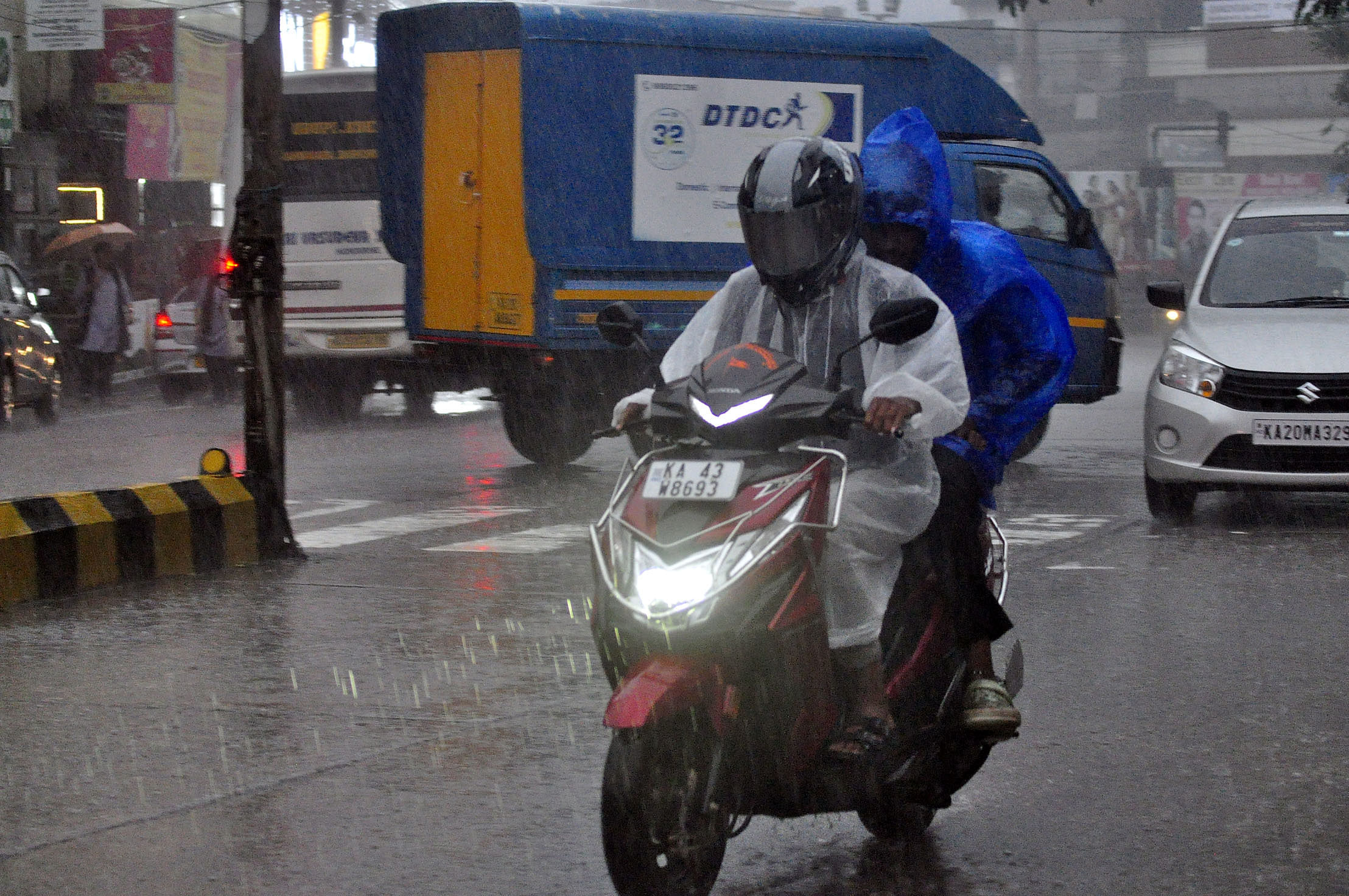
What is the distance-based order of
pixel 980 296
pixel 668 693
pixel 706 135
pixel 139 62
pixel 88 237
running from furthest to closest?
pixel 88 237, pixel 139 62, pixel 706 135, pixel 980 296, pixel 668 693

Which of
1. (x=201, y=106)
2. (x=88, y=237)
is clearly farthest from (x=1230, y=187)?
(x=88, y=237)

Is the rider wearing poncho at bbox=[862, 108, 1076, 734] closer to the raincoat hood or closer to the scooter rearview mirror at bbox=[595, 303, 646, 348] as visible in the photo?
the raincoat hood

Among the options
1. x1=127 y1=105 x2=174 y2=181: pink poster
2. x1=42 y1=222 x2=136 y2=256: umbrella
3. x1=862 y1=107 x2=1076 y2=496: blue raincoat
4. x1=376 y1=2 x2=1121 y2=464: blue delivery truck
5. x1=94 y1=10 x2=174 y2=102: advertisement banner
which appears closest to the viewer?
x1=862 y1=107 x2=1076 y2=496: blue raincoat

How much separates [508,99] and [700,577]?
383 inches

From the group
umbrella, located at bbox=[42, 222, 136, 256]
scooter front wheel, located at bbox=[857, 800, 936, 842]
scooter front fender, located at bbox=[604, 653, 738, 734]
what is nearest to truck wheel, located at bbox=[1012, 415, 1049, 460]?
scooter front wheel, located at bbox=[857, 800, 936, 842]

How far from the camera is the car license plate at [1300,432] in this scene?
984 centimetres

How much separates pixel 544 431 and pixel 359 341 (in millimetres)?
4884

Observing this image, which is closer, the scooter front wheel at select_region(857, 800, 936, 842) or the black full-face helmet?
the black full-face helmet

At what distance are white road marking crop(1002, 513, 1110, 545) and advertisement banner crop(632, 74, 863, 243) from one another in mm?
3615

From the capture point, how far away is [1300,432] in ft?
32.5

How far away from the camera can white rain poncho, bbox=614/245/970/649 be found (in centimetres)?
403

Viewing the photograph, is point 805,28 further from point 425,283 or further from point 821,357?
point 821,357

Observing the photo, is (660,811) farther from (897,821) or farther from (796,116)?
(796,116)

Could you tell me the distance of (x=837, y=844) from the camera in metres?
4.57
